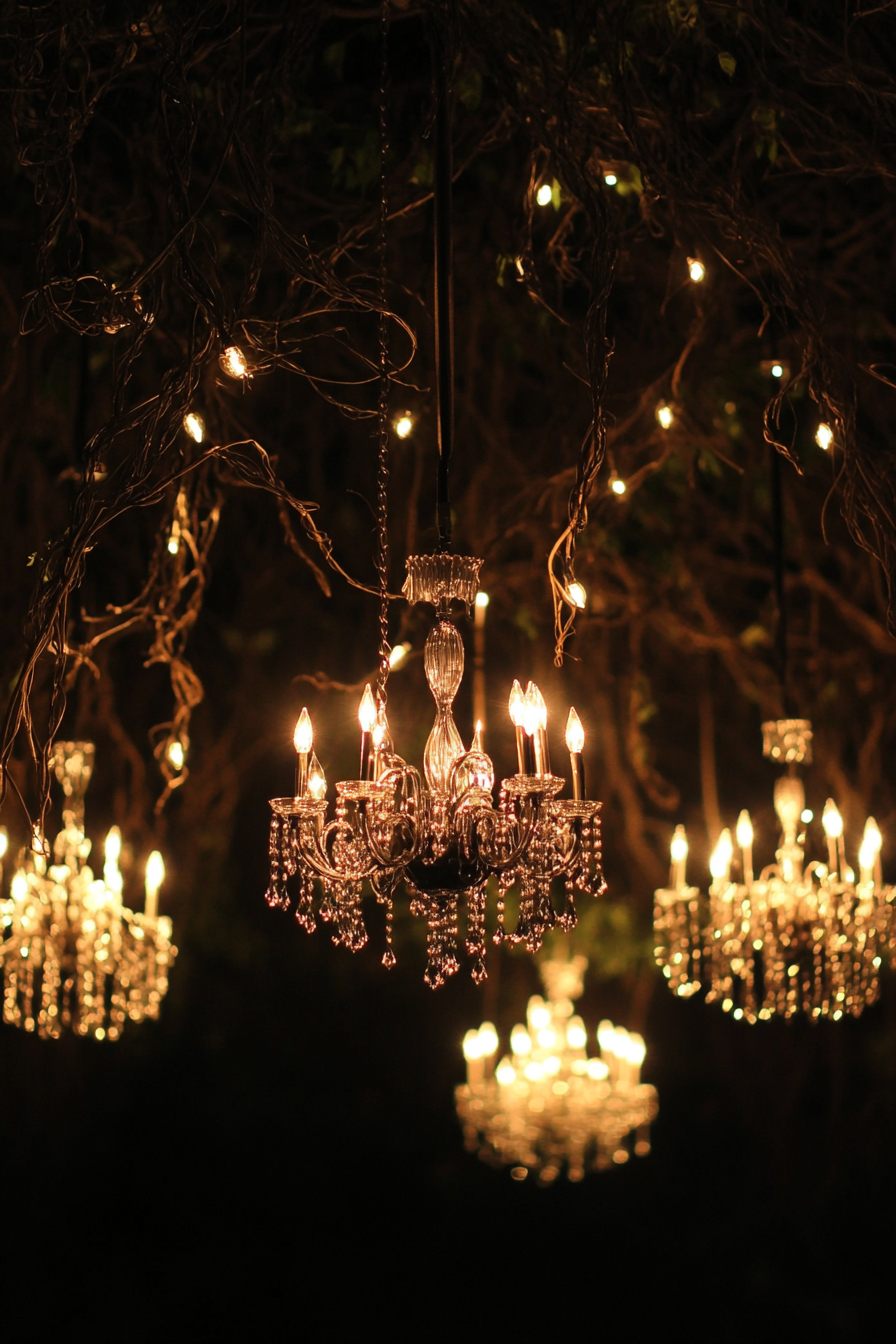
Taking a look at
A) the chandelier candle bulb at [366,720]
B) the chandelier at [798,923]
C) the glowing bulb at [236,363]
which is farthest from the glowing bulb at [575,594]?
the chandelier at [798,923]

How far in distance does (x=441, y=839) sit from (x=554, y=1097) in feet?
6.33

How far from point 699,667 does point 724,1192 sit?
153 cm

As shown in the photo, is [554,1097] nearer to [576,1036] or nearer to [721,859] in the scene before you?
[576,1036]

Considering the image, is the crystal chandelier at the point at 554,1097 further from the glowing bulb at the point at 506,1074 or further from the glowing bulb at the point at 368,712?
the glowing bulb at the point at 368,712

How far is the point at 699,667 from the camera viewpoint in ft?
12.0

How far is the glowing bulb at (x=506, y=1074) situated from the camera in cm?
333

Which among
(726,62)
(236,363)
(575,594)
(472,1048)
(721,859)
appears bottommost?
(472,1048)

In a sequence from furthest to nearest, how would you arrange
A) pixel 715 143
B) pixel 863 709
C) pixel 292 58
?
pixel 863 709 < pixel 715 143 < pixel 292 58

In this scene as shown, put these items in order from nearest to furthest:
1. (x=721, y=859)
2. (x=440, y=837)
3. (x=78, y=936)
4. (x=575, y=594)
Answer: (x=440, y=837), (x=575, y=594), (x=78, y=936), (x=721, y=859)

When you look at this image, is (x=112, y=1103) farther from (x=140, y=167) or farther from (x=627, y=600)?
(x=140, y=167)

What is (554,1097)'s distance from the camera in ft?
10.8

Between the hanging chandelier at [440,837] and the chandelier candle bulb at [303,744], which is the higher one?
the chandelier candle bulb at [303,744]

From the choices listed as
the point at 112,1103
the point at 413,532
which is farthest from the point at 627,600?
the point at 112,1103

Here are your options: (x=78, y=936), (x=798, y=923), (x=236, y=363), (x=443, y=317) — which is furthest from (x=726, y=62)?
(x=78, y=936)
